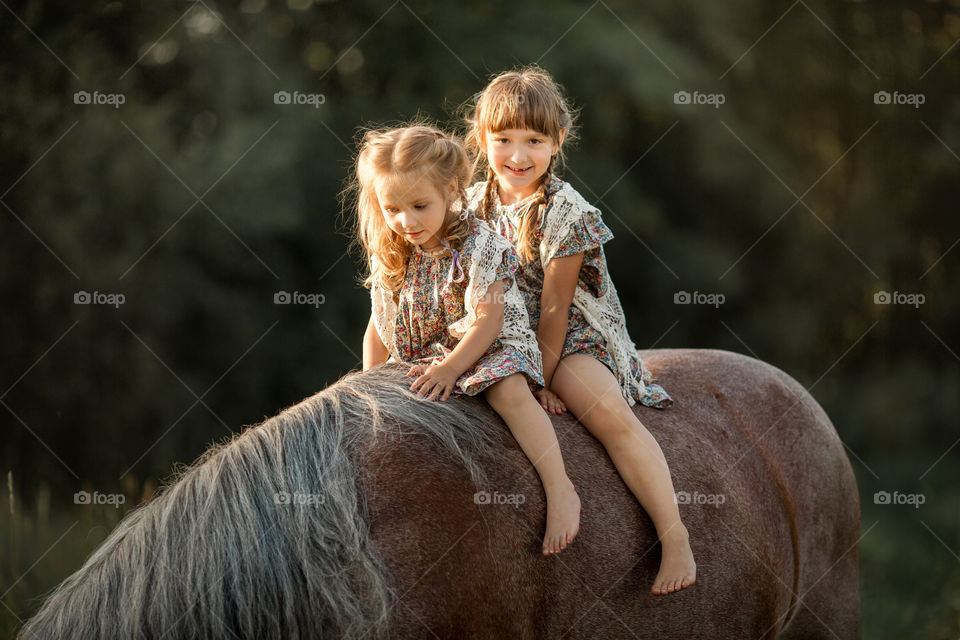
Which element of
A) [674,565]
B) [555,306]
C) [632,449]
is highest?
[555,306]

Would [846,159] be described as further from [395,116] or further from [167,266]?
[167,266]

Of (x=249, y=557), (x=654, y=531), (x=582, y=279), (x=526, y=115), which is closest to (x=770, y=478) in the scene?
(x=654, y=531)

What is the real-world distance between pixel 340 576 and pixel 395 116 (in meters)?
5.43

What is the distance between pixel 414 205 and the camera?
257cm

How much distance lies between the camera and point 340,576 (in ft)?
6.84

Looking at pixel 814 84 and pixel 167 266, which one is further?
pixel 814 84

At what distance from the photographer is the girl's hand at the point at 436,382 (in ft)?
8.23

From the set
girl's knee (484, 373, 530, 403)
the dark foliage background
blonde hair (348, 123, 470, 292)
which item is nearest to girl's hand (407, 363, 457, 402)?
girl's knee (484, 373, 530, 403)

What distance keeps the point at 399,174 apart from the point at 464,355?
0.54 meters

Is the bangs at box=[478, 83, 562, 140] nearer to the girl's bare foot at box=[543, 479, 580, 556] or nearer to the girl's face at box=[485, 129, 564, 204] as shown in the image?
the girl's face at box=[485, 129, 564, 204]

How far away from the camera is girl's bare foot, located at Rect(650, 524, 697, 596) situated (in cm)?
266

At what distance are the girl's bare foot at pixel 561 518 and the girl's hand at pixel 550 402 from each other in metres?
0.32

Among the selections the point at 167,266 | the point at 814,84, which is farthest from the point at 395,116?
the point at 814,84

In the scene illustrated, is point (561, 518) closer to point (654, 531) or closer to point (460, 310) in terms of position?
point (654, 531)
